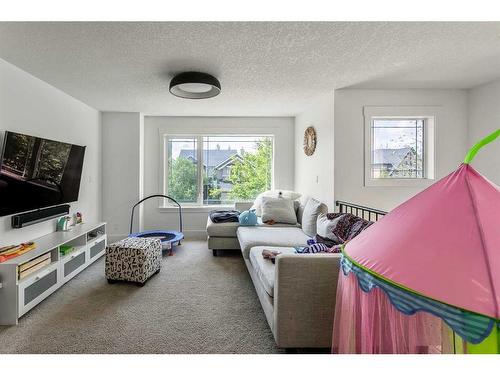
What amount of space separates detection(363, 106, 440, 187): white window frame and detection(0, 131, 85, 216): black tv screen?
3845 mm

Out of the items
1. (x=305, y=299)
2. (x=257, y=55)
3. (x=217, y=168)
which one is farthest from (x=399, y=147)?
(x=217, y=168)

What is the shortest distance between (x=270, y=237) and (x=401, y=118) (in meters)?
2.42

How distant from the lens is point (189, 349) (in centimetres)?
177

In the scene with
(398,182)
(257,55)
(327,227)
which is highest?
(257,55)

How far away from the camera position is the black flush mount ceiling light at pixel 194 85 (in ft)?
8.80

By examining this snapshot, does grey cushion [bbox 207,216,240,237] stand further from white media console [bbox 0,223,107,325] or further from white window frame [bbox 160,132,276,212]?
white media console [bbox 0,223,107,325]

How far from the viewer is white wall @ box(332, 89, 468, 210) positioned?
3447mm

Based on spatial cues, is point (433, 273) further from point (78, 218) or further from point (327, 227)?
point (78, 218)

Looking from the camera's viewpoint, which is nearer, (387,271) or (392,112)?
(387,271)

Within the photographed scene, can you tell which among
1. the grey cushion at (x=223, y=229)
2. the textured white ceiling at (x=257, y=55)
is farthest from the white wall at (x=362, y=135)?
the grey cushion at (x=223, y=229)

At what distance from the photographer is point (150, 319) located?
213cm
